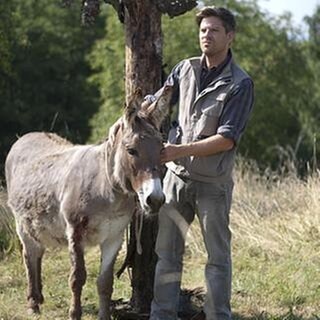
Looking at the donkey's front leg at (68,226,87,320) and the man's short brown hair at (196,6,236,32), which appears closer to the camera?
the man's short brown hair at (196,6,236,32)

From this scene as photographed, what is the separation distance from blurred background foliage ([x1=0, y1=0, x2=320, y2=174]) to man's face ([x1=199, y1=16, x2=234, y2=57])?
1912 centimetres

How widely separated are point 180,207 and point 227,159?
525 millimetres

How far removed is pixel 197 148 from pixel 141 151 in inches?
15.4

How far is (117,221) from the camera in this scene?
646cm

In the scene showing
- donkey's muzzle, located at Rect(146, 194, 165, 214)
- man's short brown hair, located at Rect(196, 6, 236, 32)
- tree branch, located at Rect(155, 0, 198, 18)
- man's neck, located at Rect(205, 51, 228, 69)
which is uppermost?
tree branch, located at Rect(155, 0, 198, 18)

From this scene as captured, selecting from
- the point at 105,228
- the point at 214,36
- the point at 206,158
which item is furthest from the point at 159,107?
the point at 105,228

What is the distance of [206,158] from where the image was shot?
605 cm

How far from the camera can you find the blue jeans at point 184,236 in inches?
242

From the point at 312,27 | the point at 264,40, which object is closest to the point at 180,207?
the point at 264,40

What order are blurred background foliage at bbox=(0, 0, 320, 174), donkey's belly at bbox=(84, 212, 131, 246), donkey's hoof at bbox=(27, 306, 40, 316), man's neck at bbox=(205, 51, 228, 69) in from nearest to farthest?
1. man's neck at bbox=(205, 51, 228, 69)
2. donkey's belly at bbox=(84, 212, 131, 246)
3. donkey's hoof at bbox=(27, 306, 40, 316)
4. blurred background foliage at bbox=(0, 0, 320, 174)

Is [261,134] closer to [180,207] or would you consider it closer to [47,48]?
[47,48]

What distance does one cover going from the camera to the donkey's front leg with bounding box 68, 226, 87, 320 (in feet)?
21.1

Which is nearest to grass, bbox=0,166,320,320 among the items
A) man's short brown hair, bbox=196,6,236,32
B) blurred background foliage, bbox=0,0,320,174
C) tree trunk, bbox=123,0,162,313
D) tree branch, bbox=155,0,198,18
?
tree trunk, bbox=123,0,162,313

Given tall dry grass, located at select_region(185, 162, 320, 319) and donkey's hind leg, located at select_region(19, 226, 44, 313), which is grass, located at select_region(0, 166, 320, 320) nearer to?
tall dry grass, located at select_region(185, 162, 320, 319)
